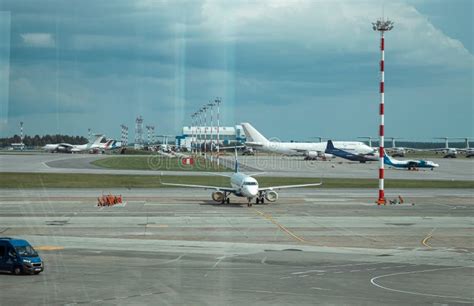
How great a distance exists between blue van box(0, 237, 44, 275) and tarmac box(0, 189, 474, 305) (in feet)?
1.75

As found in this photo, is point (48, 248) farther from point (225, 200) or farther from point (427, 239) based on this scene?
point (225, 200)

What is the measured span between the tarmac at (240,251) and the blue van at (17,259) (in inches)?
20.9

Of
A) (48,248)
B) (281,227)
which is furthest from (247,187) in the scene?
(48,248)

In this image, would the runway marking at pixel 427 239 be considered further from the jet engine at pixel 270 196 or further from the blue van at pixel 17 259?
the blue van at pixel 17 259

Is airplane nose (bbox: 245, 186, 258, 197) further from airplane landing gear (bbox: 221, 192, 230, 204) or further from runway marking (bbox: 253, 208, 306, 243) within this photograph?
airplane landing gear (bbox: 221, 192, 230, 204)

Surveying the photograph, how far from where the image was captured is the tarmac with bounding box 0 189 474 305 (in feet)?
100

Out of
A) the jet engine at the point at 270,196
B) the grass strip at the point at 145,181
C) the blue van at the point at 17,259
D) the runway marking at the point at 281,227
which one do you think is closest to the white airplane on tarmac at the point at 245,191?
the jet engine at the point at 270,196

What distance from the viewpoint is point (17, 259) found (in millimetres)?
34906

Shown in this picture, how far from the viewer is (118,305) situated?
27.7m

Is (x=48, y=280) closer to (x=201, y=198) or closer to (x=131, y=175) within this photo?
(x=201, y=198)

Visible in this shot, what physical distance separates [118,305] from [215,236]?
24720mm

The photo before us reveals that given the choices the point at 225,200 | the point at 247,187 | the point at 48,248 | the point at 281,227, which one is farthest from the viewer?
the point at 225,200

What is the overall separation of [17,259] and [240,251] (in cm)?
1440

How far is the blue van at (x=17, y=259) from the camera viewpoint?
3478cm
